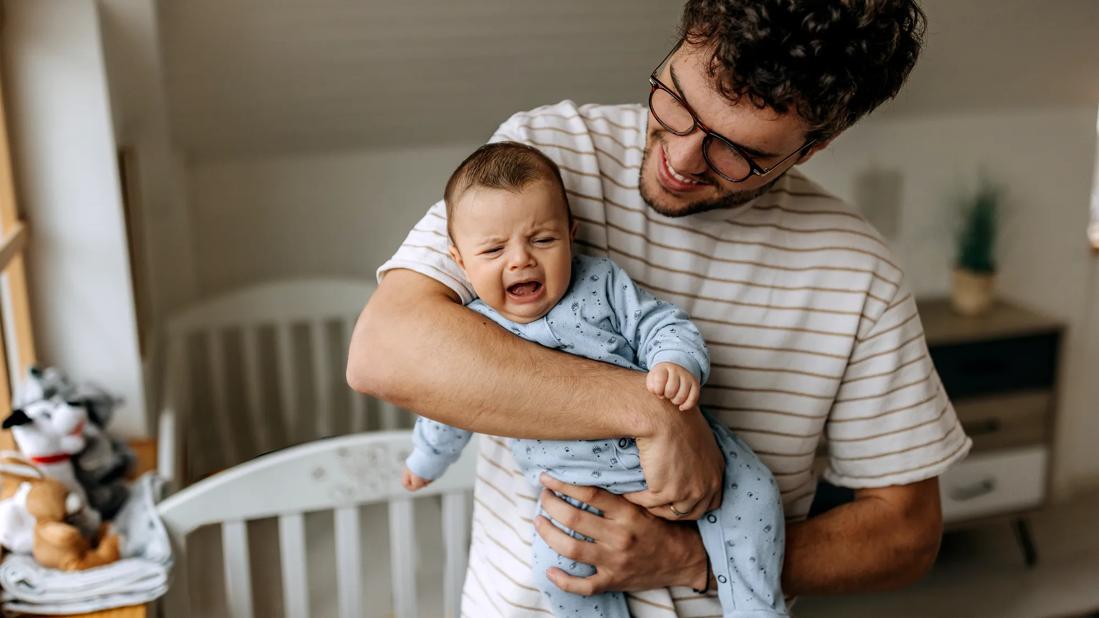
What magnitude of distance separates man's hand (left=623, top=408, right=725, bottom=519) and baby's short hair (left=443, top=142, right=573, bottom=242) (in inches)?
10.0

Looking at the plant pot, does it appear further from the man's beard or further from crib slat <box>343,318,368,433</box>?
the man's beard

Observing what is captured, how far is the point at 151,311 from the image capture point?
221cm

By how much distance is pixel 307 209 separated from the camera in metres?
2.54

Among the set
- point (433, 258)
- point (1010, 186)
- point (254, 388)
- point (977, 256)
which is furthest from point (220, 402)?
point (1010, 186)

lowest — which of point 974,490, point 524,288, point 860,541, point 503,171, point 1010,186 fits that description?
point 974,490

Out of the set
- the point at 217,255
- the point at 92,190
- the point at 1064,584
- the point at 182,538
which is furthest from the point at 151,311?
the point at 1064,584

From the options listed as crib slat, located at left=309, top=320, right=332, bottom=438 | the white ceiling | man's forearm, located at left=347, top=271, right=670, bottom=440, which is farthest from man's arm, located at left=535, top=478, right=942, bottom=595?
crib slat, located at left=309, top=320, right=332, bottom=438

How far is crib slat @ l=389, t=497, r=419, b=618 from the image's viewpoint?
60.4 inches

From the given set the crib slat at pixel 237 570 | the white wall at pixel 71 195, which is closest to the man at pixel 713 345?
the crib slat at pixel 237 570

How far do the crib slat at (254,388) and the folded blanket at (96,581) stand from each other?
39.9 inches

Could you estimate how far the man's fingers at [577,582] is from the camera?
103 centimetres

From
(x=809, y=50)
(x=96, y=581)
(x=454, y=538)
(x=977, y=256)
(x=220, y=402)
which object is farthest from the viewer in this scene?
(x=977, y=256)

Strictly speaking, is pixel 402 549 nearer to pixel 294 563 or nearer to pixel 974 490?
pixel 294 563

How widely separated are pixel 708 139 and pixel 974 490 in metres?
2.14
